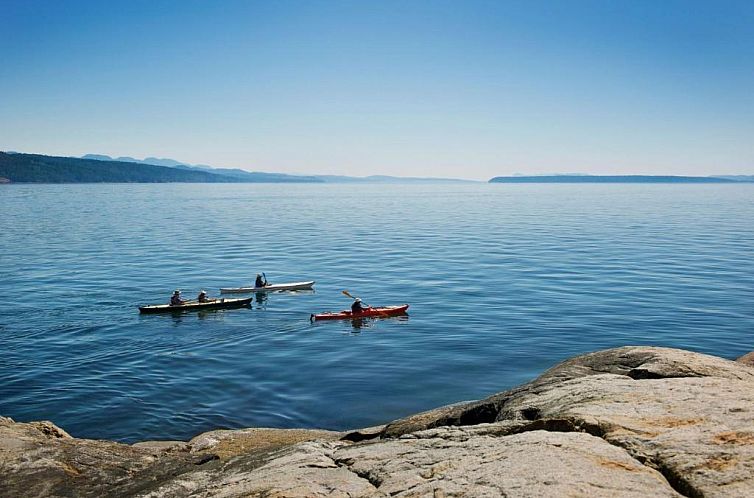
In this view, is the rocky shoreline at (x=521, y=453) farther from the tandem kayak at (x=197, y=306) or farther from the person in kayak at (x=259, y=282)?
the person in kayak at (x=259, y=282)

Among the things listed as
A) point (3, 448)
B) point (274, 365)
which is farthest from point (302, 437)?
point (274, 365)

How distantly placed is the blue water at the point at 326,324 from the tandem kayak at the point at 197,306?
24.4 inches

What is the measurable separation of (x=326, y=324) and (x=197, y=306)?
9725mm

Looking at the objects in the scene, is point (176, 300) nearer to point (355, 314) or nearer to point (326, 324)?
point (326, 324)

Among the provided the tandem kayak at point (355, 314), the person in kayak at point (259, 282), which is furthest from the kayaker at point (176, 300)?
the tandem kayak at point (355, 314)

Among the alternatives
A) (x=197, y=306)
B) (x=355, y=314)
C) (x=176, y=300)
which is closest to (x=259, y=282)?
(x=197, y=306)

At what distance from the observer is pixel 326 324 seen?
3984 cm

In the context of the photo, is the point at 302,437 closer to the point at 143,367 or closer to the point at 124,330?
the point at 143,367

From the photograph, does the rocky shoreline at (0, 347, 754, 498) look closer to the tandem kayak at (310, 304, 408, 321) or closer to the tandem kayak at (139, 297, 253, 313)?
the tandem kayak at (310, 304, 408, 321)

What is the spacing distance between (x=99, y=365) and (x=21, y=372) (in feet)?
11.2

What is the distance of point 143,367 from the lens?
30344 millimetres

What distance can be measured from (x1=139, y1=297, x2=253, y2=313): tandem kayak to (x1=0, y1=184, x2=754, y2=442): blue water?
0.62 metres

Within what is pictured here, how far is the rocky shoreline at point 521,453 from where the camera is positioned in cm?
813

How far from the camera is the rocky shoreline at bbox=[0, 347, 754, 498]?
8133mm
